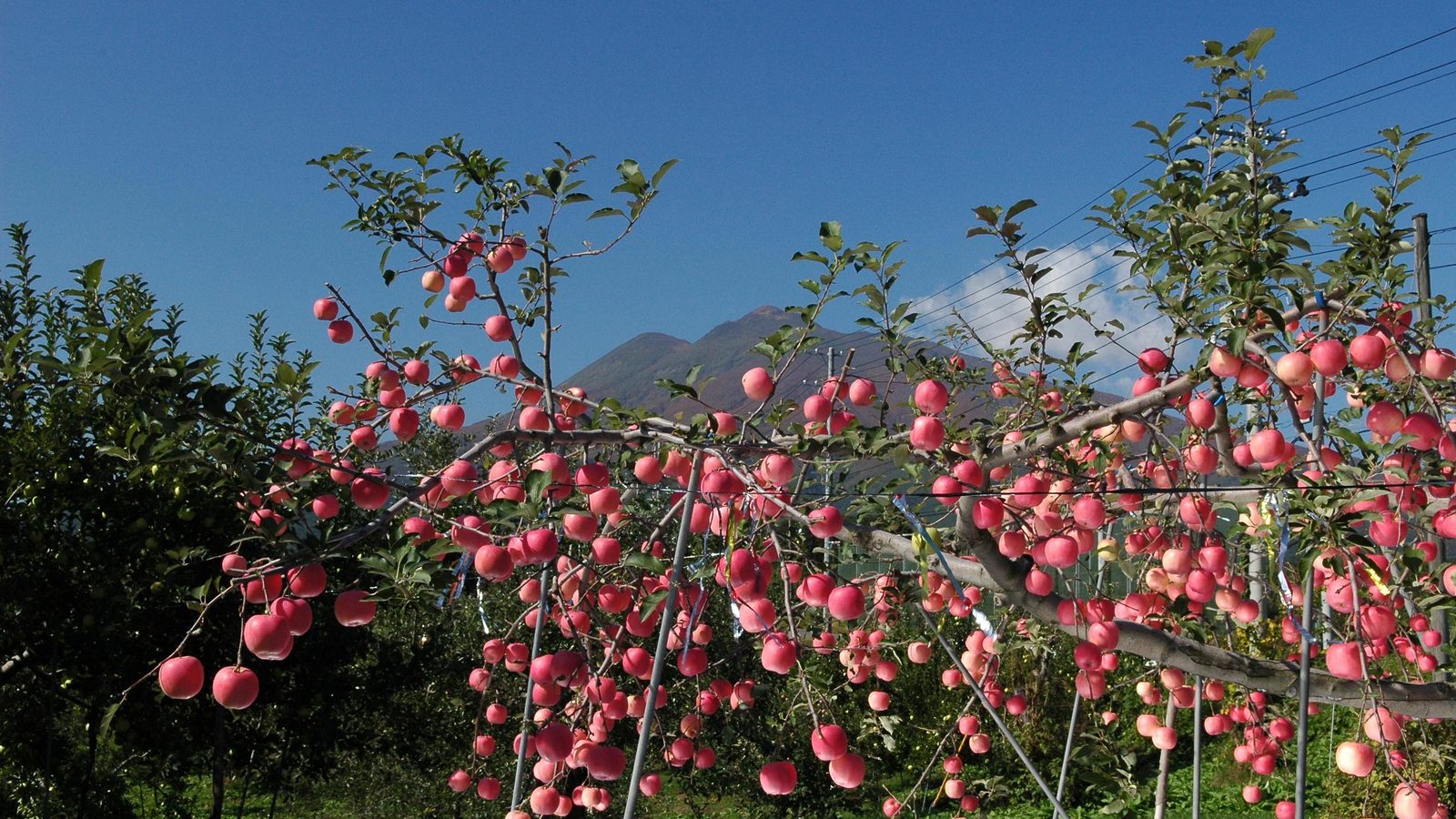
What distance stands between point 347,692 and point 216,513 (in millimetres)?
980

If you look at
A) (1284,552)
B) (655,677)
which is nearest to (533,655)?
(655,677)

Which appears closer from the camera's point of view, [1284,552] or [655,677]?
[655,677]

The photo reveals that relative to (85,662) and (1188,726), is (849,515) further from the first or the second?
(1188,726)

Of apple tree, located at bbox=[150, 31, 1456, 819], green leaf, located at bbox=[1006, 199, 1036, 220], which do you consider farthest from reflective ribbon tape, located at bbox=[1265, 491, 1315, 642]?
green leaf, located at bbox=[1006, 199, 1036, 220]

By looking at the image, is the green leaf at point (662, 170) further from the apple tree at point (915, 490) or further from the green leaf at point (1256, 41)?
the green leaf at point (1256, 41)

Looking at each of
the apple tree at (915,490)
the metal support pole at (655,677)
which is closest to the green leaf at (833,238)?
the apple tree at (915,490)

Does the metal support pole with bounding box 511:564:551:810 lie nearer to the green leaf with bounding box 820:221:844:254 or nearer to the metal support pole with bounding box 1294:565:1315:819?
the green leaf with bounding box 820:221:844:254

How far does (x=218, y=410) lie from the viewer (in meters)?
1.81

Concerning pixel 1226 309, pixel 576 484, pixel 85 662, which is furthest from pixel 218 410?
pixel 85 662

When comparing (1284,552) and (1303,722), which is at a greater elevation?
(1284,552)

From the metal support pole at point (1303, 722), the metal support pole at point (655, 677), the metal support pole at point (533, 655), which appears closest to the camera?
the metal support pole at point (655, 677)

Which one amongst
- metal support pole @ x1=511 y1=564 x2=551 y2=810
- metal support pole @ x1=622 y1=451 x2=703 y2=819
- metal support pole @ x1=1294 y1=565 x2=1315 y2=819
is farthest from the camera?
metal support pole @ x1=511 y1=564 x2=551 y2=810

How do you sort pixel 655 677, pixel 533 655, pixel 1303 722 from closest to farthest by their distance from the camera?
pixel 655 677 < pixel 1303 722 < pixel 533 655

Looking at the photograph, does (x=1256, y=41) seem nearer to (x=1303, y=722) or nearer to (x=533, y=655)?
(x=1303, y=722)
